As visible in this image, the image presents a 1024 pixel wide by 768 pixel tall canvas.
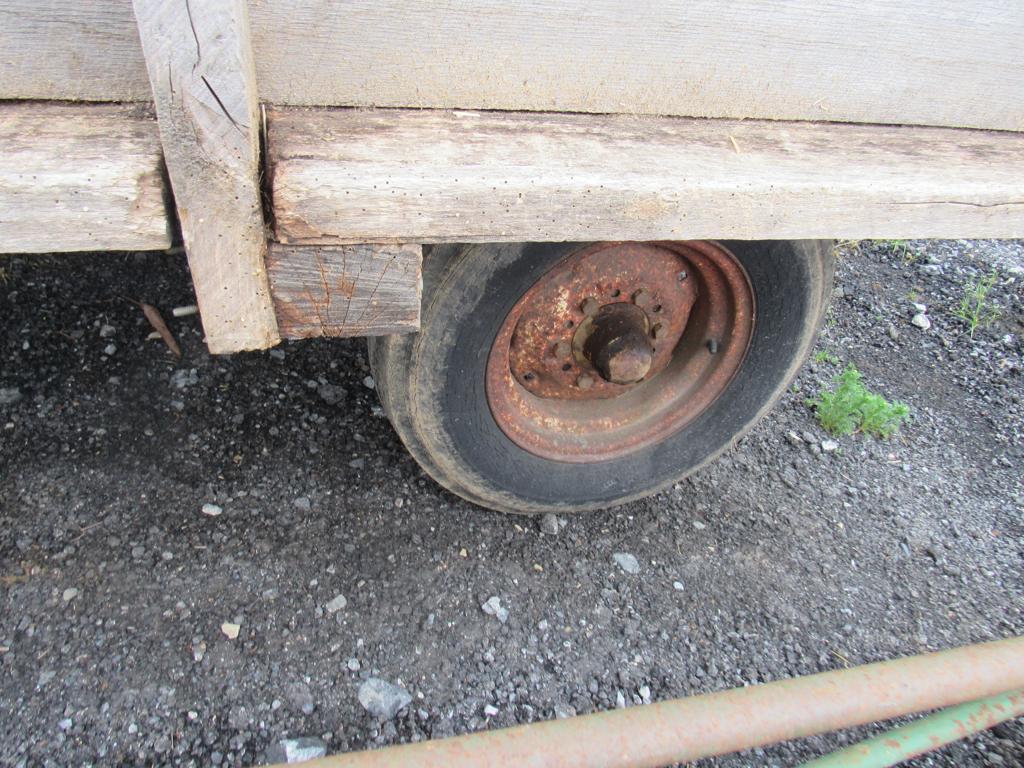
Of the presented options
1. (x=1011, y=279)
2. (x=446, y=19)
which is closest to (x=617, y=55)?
(x=446, y=19)

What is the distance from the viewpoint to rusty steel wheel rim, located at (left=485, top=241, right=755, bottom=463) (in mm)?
1694

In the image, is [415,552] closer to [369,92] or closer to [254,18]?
Answer: [369,92]

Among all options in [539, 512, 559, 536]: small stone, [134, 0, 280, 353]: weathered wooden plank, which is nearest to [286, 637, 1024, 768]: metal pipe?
[134, 0, 280, 353]: weathered wooden plank

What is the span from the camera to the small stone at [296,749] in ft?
4.97

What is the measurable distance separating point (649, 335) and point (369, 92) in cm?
92

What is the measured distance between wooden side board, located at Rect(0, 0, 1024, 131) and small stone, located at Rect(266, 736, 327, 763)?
1.20 meters

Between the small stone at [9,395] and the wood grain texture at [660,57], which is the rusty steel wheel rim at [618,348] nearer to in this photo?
the wood grain texture at [660,57]

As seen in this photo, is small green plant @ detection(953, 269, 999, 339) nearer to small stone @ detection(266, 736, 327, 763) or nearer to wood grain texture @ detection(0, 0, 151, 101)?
small stone @ detection(266, 736, 327, 763)

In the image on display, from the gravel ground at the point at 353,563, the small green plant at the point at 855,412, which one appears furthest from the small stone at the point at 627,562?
the small green plant at the point at 855,412

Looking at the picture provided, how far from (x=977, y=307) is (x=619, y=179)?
271 cm

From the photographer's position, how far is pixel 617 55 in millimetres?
1256

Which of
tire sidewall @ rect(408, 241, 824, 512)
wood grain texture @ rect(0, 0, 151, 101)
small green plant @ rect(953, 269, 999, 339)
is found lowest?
small green plant @ rect(953, 269, 999, 339)

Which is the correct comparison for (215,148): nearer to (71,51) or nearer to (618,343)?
(71,51)

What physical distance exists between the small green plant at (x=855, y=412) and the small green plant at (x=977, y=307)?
85 centimetres
